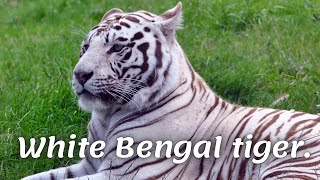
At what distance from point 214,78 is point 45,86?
139 centimetres

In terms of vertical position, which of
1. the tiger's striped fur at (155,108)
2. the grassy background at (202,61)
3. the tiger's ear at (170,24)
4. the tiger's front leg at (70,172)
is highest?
the tiger's ear at (170,24)

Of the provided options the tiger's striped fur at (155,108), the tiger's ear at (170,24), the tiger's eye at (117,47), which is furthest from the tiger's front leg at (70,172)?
the tiger's ear at (170,24)

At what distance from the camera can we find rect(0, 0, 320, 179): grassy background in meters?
6.27

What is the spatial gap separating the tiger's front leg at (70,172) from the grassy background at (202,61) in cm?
27

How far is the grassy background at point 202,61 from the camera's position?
6.27 m

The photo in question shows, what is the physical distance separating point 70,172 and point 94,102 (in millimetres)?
565

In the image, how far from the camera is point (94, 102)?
5.09m

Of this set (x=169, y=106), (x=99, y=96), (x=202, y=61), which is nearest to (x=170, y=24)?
(x=169, y=106)

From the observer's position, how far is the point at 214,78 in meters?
7.09

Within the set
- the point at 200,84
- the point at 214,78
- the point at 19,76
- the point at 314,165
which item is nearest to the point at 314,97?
the point at 214,78

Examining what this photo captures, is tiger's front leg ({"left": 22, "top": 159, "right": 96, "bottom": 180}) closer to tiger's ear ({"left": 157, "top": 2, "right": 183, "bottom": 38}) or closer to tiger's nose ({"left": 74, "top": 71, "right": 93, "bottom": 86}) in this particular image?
tiger's nose ({"left": 74, "top": 71, "right": 93, "bottom": 86})

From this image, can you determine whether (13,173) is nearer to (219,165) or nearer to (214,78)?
(219,165)

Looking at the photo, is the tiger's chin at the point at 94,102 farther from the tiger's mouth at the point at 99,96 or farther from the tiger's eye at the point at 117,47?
the tiger's eye at the point at 117,47

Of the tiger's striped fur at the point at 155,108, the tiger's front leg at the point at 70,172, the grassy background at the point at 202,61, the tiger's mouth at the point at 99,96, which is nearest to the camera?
the tiger's striped fur at the point at 155,108
